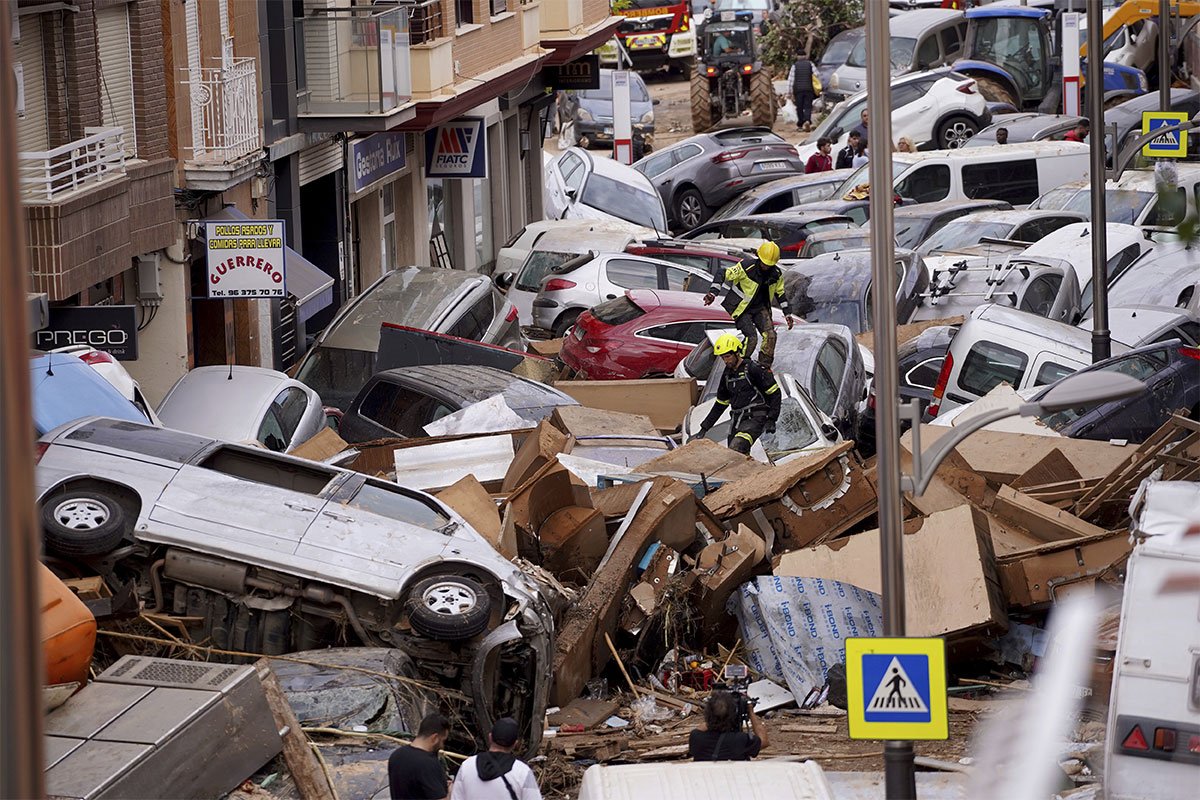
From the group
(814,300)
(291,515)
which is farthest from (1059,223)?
(291,515)

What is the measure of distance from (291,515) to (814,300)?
12334 mm

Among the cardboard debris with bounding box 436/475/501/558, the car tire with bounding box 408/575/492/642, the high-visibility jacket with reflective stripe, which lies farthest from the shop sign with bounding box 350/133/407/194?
the car tire with bounding box 408/575/492/642

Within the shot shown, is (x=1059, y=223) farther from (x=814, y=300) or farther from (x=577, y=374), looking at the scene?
(x=577, y=374)

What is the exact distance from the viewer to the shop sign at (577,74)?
35.4 metres

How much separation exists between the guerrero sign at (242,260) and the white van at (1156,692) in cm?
1202

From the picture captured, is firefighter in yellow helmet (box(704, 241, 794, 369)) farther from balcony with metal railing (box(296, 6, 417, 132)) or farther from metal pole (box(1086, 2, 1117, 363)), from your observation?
balcony with metal railing (box(296, 6, 417, 132))

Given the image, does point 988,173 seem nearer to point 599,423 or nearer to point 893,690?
point 599,423

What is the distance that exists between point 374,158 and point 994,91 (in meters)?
18.7

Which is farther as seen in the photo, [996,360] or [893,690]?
[996,360]

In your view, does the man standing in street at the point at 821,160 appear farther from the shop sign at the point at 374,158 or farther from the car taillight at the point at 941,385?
the car taillight at the point at 941,385

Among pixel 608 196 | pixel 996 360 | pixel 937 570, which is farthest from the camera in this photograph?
pixel 608 196

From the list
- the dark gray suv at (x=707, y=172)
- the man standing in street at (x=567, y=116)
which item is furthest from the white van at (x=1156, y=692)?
the man standing in street at (x=567, y=116)

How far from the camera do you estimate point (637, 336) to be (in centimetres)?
2033

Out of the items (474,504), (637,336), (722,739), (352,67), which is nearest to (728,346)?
(474,504)
